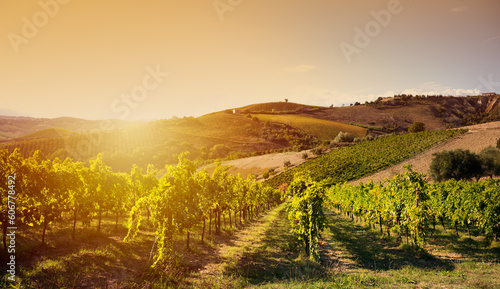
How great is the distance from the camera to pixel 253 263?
42.7 ft

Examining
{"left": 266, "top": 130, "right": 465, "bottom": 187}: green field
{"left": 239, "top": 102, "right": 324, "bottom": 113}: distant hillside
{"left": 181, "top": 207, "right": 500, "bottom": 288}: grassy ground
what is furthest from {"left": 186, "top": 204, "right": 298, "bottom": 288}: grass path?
{"left": 239, "top": 102, "right": 324, "bottom": 113}: distant hillside

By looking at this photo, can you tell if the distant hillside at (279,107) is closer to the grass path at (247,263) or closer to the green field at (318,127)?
the green field at (318,127)

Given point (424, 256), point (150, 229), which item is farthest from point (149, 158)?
point (424, 256)

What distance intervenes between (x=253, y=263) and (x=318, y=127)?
12876 centimetres

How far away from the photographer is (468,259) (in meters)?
13.6

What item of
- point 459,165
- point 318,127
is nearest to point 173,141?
point 318,127

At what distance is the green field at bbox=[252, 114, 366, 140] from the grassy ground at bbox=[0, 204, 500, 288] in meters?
109

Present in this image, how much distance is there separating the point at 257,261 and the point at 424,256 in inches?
422

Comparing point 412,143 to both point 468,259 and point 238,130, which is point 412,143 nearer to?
point 468,259

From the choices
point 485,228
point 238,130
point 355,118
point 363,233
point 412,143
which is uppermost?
point 355,118

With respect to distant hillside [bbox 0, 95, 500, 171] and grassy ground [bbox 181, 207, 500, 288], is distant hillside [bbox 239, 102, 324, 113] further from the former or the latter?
grassy ground [bbox 181, 207, 500, 288]

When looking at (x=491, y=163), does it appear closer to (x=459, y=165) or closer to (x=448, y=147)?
(x=459, y=165)

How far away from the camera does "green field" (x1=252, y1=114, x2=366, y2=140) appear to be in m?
124

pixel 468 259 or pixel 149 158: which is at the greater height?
pixel 149 158
